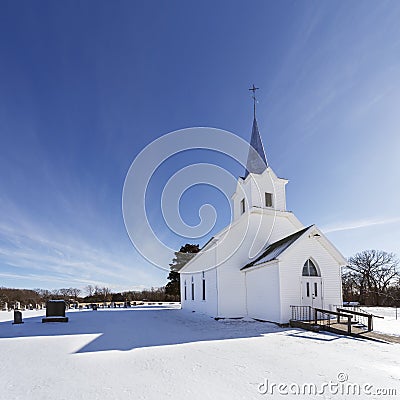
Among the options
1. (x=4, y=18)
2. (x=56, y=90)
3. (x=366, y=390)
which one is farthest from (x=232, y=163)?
A: (x=366, y=390)

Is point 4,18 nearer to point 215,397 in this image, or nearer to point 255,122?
point 215,397

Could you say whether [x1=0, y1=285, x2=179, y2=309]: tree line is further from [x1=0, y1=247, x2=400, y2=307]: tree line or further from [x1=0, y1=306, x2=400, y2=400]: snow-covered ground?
[x1=0, y1=306, x2=400, y2=400]: snow-covered ground

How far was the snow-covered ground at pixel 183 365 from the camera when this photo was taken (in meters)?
5.09

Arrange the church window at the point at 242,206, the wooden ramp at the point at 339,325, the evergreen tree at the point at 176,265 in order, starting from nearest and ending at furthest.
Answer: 1. the wooden ramp at the point at 339,325
2. the church window at the point at 242,206
3. the evergreen tree at the point at 176,265

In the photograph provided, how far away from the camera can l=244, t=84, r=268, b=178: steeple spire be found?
20438 millimetres

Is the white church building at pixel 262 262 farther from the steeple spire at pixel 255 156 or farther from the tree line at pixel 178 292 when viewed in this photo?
the tree line at pixel 178 292

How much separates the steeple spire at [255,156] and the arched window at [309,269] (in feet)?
23.2

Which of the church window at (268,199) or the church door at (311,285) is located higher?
the church window at (268,199)

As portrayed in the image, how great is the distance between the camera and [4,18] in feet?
35.2

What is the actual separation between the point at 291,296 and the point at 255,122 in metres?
13.2

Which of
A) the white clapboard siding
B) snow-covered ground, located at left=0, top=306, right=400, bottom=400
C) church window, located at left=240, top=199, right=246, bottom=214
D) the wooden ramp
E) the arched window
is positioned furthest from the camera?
church window, located at left=240, top=199, right=246, bottom=214

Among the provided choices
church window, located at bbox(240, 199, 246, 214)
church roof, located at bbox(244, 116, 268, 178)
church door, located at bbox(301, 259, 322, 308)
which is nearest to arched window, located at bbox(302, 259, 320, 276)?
church door, located at bbox(301, 259, 322, 308)

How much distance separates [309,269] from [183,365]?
10.1 metres

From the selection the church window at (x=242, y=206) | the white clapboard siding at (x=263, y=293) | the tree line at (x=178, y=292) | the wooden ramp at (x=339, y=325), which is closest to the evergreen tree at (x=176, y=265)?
the tree line at (x=178, y=292)
